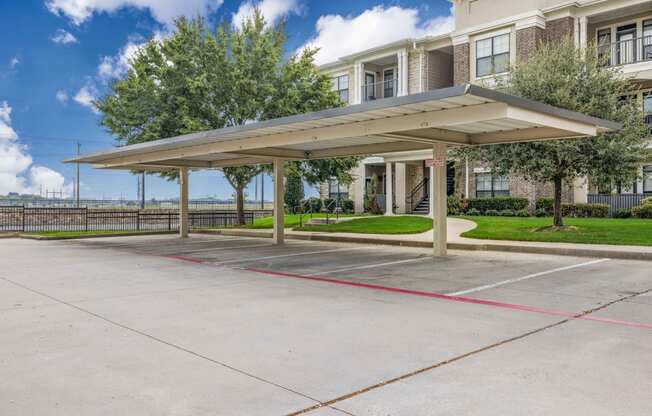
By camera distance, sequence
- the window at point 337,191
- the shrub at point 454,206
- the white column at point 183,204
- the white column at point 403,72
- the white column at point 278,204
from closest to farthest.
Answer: the white column at point 278,204, the white column at point 183,204, the shrub at point 454,206, the white column at point 403,72, the window at point 337,191

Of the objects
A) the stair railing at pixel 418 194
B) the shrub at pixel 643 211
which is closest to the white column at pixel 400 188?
the stair railing at pixel 418 194

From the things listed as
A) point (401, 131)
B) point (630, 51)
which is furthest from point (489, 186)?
point (401, 131)

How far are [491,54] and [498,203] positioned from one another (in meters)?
8.27

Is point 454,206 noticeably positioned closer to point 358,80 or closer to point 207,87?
point 358,80

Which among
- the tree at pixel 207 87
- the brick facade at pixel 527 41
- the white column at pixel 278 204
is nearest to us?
the white column at pixel 278 204

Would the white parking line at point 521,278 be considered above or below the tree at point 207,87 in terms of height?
below

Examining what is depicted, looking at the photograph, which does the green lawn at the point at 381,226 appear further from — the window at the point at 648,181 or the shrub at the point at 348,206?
the window at the point at 648,181

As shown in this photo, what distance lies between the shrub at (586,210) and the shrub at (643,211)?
146 cm

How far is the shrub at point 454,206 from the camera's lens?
29328 mm

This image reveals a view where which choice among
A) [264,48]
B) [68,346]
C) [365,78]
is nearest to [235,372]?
[68,346]

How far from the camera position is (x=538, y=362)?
4.79 m

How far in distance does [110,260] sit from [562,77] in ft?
49.2

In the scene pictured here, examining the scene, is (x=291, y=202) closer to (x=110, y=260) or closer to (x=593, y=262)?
(x=110, y=260)

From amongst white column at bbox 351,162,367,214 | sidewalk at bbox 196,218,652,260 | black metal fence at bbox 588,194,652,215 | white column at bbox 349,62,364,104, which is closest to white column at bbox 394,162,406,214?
white column at bbox 351,162,367,214
